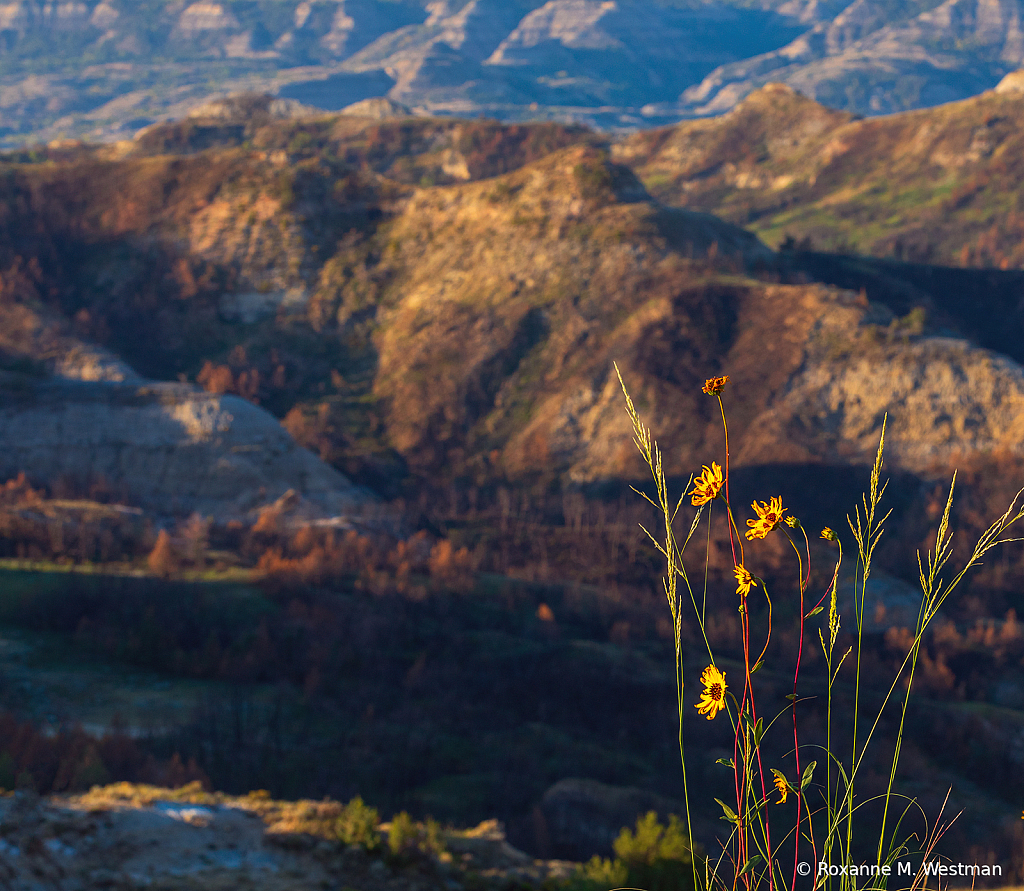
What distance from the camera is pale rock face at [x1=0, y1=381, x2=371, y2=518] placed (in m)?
40.6

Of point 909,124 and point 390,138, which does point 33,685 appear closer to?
point 390,138

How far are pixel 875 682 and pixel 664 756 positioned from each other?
1016 centimetres

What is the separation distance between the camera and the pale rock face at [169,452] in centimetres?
4059

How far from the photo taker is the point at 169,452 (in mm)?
41562

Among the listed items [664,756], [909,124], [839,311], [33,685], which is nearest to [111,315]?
[33,685]

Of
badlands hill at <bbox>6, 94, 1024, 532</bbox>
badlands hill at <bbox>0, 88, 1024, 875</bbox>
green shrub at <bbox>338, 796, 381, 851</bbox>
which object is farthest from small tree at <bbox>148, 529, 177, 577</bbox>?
green shrub at <bbox>338, 796, 381, 851</bbox>

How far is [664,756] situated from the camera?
23734 mm

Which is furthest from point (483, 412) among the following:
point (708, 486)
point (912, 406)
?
point (708, 486)

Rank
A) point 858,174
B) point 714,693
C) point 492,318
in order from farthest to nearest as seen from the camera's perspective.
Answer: point 858,174
point 492,318
point 714,693

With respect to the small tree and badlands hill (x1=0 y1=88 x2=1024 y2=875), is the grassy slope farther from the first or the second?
the small tree

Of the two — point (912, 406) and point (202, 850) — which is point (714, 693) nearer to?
point (202, 850)

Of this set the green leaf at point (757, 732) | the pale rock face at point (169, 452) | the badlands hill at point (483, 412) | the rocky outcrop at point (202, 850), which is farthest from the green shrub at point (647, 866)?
the pale rock face at point (169, 452)

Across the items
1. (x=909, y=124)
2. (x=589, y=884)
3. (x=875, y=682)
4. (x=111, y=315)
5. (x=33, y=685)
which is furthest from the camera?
(x=909, y=124)

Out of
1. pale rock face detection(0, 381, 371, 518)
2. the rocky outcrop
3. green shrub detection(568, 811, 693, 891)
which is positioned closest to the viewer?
the rocky outcrop
